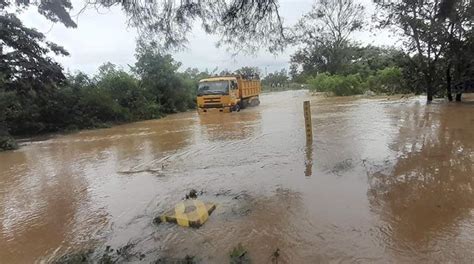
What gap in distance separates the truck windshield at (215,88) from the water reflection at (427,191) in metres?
12.3

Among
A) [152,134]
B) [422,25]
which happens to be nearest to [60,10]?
[152,134]

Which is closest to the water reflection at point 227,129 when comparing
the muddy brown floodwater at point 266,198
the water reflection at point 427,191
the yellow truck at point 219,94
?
the muddy brown floodwater at point 266,198

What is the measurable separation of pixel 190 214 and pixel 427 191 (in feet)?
11.6

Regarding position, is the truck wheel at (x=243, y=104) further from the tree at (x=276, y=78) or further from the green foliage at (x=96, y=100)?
the tree at (x=276, y=78)

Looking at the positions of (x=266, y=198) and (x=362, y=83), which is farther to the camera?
(x=362, y=83)

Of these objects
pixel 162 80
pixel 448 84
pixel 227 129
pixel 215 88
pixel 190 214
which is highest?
pixel 162 80

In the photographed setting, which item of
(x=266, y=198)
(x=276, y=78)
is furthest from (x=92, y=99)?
(x=276, y=78)

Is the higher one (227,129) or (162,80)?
(162,80)

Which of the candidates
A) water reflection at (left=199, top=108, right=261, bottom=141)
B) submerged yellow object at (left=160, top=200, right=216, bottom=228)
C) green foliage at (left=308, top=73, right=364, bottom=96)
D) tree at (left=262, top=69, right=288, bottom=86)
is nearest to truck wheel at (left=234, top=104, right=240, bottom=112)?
water reflection at (left=199, top=108, right=261, bottom=141)

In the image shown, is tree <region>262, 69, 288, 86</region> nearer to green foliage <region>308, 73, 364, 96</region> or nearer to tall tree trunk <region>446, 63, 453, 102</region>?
green foliage <region>308, 73, 364, 96</region>

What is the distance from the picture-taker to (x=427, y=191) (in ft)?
18.8

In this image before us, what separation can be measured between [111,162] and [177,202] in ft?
15.0

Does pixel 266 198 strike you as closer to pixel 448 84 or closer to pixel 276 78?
pixel 448 84

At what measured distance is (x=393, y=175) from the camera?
21.8 ft
